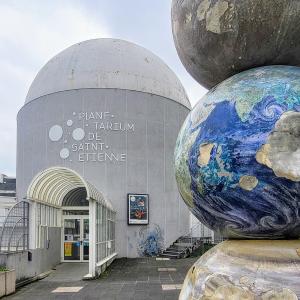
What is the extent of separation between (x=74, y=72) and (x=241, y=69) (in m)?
20.9

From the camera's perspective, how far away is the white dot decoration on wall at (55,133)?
22688mm

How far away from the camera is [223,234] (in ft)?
10.6

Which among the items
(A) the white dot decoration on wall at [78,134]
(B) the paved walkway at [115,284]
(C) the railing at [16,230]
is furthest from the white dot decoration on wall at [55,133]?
(C) the railing at [16,230]

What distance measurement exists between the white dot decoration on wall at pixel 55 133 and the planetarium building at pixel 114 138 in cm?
5

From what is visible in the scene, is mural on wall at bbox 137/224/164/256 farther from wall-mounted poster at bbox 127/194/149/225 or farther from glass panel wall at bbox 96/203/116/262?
glass panel wall at bbox 96/203/116/262

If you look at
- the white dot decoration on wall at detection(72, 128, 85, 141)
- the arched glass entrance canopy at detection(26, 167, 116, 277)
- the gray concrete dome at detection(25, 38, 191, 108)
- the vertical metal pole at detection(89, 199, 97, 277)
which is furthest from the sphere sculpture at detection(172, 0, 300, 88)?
the gray concrete dome at detection(25, 38, 191, 108)

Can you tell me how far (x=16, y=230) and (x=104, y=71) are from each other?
1156cm

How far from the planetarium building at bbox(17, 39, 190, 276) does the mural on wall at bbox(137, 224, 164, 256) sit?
50 mm

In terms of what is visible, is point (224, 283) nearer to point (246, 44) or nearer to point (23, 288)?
point (246, 44)

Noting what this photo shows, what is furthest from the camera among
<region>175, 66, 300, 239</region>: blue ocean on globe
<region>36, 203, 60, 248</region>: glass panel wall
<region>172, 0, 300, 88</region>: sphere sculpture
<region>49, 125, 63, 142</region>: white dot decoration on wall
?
<region>49, 125, 63, 142</region>: white dot decoration on wall

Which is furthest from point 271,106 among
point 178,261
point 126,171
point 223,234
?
point 126,171

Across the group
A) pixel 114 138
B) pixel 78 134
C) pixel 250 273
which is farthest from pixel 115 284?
pixel 250 273

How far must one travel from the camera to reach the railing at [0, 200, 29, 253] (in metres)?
13.3

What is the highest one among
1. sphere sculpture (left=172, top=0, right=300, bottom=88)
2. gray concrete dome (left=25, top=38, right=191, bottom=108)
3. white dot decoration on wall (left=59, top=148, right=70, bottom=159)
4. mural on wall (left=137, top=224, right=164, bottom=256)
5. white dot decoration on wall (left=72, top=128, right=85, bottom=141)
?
gray concrete dome (left=25, top=38, right=191, bottom=108)
